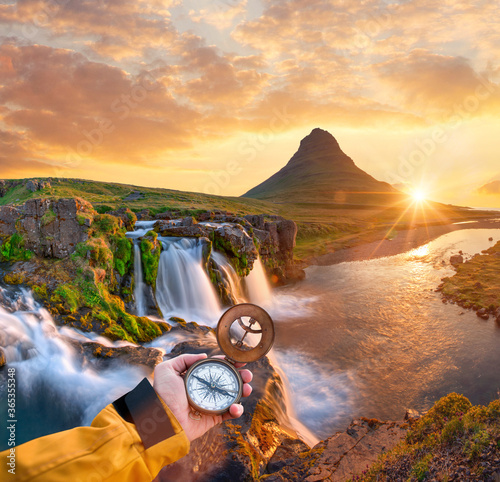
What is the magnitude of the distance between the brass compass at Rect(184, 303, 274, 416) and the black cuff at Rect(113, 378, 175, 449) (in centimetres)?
86

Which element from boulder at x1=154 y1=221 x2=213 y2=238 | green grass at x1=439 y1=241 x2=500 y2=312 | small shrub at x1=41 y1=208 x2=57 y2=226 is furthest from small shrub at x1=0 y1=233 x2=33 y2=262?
green grass at x1=439 y1=241 x2=500 y2=312

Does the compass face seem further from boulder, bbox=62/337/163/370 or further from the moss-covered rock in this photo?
the moss-covered rock

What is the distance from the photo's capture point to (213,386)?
13.3ft

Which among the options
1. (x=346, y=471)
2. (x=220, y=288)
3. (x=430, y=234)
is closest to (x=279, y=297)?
(x=220, y=288)

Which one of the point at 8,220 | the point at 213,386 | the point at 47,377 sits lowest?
the point at 47,377

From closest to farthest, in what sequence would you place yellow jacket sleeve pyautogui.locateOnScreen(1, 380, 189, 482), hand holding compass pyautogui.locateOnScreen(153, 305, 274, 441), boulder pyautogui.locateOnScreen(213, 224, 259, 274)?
yellow jacket sleeve pyautogui.locateOnScreen(1, 380, 189, 482)
hand holding compass pyautogui.locateOnScreen(153, 305, 274, 441)
boulder pyautogui.locateOnScreen(213, 224, 259, 274)

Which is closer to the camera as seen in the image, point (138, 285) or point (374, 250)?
point (138, 285)

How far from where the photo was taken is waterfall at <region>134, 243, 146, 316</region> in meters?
19.3

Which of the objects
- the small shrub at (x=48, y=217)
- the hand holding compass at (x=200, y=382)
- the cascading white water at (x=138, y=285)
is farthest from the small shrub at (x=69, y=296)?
the hand holding compass at (x=200, y=382)

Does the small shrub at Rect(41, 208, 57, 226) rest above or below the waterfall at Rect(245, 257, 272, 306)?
above

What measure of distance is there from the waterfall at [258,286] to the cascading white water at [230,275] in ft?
5.47

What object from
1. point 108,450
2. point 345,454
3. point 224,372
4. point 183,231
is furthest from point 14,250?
point 345,454

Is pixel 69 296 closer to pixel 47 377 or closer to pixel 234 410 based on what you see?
pixel 47 377

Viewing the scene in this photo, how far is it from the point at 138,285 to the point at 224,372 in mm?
17680
